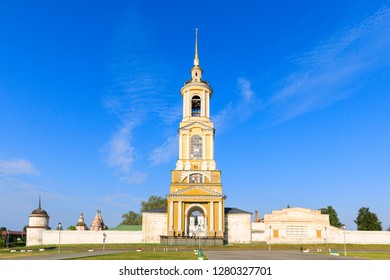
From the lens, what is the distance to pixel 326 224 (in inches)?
2965

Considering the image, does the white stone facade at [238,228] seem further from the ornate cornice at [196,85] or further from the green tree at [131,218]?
the green tree at [131,218]

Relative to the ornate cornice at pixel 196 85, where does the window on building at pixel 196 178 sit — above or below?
below

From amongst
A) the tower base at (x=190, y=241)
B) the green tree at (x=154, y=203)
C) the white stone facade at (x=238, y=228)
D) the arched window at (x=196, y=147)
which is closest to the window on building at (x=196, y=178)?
the arched window at (x=196, y=147)

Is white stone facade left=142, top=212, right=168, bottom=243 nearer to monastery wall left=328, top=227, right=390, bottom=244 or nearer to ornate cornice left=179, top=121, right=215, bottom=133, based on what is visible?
ornate cornice left=179, top=121, right=215, bottom=133

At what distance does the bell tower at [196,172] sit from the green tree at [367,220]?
1617 inches

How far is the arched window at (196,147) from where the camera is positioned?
76.9 m

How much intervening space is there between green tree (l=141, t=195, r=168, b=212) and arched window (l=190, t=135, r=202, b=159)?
130ft

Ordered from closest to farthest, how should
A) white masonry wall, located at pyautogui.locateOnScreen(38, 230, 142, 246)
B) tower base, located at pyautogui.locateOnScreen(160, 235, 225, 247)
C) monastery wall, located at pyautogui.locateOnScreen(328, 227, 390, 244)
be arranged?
tower base, located at pyautogui.locateOnScreen(160, 235, 225, 247), white masonry wall, located at pyautogui.locateOnScreen(38, 230, 142, 246), monastery wall, located at pyautogui.locateOnScreen(328, 227, 390, 244)

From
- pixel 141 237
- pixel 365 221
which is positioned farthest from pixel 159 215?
pixel 365 221

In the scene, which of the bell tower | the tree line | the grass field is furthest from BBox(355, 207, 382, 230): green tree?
the bell tower

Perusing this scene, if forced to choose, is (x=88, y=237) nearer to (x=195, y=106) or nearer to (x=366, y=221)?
(x=195, y=106)

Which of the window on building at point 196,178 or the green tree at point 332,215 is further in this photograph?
the green tree at point 332,215

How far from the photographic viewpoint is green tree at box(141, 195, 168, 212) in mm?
112688
